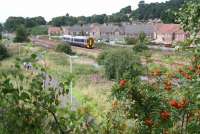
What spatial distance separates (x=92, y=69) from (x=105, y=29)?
5506 centimetres

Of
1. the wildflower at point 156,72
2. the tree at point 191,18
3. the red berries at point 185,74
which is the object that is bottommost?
the wildflower at point 156,72

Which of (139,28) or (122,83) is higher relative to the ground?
(122,83)

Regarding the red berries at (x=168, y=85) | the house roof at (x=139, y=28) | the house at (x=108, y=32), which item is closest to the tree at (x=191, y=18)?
the red berries at (x=168, y=85)

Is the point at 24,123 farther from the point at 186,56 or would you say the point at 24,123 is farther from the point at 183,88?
the point at 186,56

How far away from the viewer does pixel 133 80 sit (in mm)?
5824

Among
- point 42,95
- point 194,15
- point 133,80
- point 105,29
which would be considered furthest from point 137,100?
point 105,29

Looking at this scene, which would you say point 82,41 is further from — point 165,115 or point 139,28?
point 165,115

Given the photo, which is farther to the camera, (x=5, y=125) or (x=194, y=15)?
(x=194, y=15)

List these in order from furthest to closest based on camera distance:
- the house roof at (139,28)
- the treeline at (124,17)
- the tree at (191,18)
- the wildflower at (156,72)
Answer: the treeline at (124,17), the house roof at (139,28), the wildflower at (156,72), the tree at (191,18)

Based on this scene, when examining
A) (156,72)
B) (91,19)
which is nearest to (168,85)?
(156,72)


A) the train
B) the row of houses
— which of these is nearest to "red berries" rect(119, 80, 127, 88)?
the train

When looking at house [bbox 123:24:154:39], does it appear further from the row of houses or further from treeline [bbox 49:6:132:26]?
treeline [bbox 49:6:132:26]

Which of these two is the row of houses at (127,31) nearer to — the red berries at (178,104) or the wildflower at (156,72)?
the wildflower at (156,72)

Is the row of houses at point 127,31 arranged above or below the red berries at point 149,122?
below
